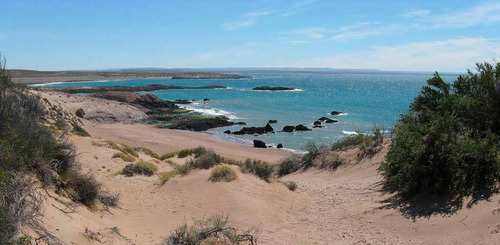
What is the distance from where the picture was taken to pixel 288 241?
8.81 metres

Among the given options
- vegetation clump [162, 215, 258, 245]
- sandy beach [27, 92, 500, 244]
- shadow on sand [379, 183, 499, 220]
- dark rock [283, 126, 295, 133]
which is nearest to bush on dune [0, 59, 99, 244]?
sandy beach [27, 92, 500, 244]

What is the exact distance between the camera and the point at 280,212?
37.1 ft

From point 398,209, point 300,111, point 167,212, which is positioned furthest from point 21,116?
point 300,111

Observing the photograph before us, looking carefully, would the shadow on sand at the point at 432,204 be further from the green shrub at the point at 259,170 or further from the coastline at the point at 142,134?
the coastline at the point at 142,134

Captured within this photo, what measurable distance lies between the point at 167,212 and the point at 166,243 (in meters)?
3.57

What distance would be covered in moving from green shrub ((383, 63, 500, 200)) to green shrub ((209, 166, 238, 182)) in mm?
5140

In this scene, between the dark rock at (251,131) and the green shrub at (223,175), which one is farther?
the dark rock at (251,131)

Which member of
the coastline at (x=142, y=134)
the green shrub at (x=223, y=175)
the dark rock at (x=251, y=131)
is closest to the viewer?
the green shrub at (x=223, y=175)

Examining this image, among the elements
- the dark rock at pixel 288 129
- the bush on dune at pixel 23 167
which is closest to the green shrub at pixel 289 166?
the bush on dune at pixel 23 167

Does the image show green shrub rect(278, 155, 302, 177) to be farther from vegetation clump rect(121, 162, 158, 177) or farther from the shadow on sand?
the shadow on sand

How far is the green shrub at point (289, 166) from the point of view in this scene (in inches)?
816

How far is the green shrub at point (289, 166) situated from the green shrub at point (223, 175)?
7.60m

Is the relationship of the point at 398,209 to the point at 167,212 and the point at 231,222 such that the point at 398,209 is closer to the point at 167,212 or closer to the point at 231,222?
the point at 231,222

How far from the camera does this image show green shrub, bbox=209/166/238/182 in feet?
43.3
